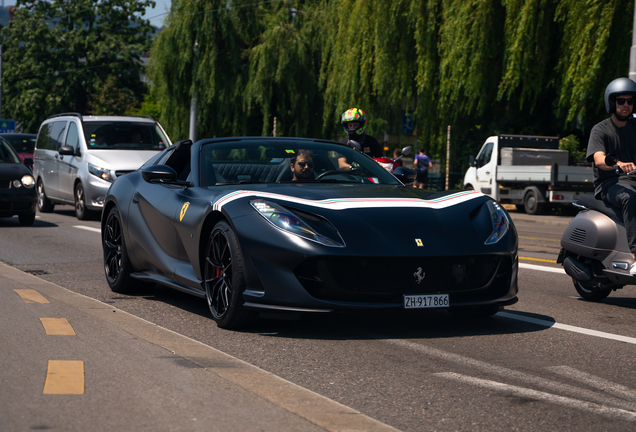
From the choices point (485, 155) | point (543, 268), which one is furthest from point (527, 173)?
point (543, 268)

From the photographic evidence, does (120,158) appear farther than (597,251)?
Yes

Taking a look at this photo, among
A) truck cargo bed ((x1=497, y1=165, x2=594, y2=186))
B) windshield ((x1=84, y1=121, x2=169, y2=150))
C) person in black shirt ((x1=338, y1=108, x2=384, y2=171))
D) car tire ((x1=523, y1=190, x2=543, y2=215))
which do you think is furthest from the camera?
car tire ((x1=523, y1=190, x2=543, y2=215))

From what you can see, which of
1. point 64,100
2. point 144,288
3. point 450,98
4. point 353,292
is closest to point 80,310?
point 144,288

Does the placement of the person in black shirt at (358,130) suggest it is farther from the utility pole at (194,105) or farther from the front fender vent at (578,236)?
the utility pole at (194,105)

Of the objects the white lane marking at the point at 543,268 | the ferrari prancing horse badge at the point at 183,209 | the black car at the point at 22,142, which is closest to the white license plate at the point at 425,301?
the ferrari prancing horse badge at the point at 183,209

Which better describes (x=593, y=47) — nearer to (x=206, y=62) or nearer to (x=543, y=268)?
(x=543, y=268)

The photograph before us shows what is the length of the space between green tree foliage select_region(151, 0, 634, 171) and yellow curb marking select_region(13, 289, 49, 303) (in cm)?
1738

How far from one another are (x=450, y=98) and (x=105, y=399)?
73.8 feet

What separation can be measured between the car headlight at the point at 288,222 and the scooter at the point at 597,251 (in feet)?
9.19

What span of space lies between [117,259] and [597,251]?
13.4 ft

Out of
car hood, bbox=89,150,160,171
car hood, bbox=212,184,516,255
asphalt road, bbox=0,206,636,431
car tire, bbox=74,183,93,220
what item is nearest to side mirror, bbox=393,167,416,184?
car hood, bbox=212,184,516,255

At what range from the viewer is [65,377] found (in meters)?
4.20

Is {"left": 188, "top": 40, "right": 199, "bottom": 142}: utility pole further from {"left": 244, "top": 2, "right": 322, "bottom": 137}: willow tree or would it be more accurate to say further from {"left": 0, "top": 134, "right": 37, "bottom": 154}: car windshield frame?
{"left": 0, "top": 134, "right": 37, "bottom": 154}: car windshield frame

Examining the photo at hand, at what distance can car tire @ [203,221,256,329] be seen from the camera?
213 inches
